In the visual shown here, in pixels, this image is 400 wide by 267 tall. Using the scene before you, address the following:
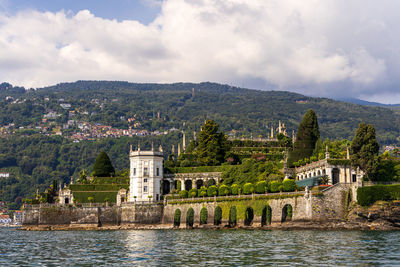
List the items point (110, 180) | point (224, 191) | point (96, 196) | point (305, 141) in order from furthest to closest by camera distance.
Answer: point (110, 180), point (96, 196), point (305, 141), point (224, 191)

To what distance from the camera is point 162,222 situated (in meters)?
101

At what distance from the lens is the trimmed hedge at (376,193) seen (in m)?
73.2

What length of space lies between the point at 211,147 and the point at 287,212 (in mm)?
40053

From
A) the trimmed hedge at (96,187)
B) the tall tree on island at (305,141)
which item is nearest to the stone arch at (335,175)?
the tall tree on island at (305,141)

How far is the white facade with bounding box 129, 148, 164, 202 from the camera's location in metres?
109

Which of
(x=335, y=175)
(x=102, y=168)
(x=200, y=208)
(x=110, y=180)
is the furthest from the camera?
(x=102, y=168)

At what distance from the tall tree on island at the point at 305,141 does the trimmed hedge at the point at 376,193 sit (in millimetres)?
27714

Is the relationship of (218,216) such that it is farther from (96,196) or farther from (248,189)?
(96,196)

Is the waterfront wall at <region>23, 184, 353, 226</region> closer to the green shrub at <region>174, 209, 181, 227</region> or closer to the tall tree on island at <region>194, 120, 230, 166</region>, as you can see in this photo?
the green shrub at <region>174, 209, 181, 227</region>

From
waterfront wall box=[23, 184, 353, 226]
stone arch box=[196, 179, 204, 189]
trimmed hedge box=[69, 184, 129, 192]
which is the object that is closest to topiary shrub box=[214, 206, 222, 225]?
waterfront wall box=[23, 184, 353, 226]

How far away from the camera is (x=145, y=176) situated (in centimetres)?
10962

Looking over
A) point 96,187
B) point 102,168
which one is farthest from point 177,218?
point 102,168

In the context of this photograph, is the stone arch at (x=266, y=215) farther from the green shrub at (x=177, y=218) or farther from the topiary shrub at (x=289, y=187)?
the green shrub at (x=177, y=218)

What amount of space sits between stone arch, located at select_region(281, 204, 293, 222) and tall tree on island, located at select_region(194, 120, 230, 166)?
37.2m
